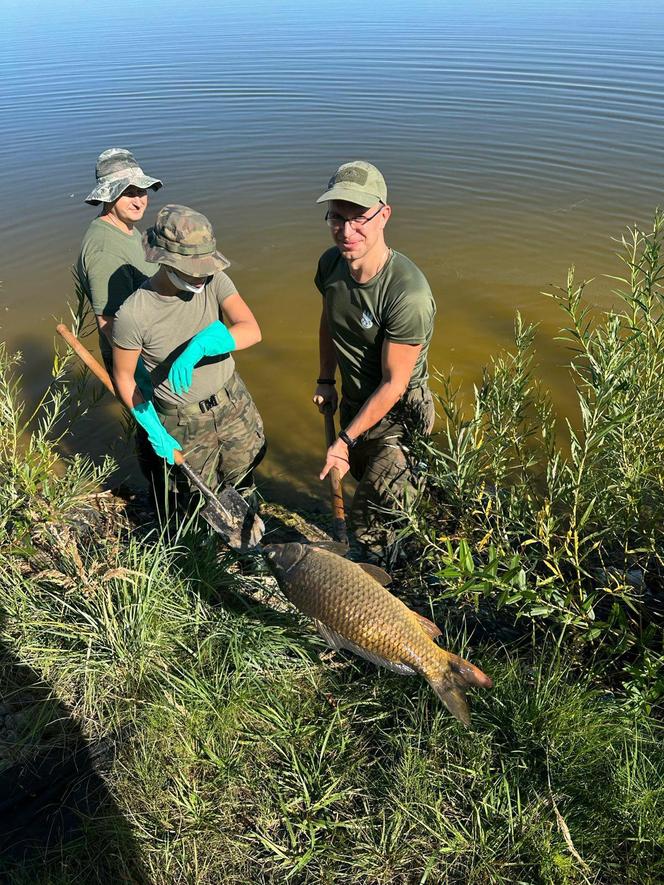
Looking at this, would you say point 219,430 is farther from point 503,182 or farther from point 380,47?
point 380,47

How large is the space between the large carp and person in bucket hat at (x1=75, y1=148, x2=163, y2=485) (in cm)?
216

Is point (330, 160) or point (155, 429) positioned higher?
point (330, 160)

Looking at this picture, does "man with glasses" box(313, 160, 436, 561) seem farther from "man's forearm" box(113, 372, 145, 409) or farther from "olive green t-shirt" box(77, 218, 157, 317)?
"olive green t-shirt" box(77, 218, 157, 317)

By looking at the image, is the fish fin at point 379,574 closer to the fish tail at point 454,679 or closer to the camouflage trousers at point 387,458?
the fish tail at point 454,679

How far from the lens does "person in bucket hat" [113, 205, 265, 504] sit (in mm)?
3416

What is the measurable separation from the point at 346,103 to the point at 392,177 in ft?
19.7

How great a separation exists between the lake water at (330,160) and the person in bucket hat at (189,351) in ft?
4.37

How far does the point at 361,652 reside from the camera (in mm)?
2564

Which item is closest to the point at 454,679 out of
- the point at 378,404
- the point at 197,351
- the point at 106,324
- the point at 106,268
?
the point at 378,404

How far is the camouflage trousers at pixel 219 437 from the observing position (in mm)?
4160

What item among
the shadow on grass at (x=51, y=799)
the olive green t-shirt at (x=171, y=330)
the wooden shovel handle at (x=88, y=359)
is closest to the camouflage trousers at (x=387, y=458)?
the olive green t-shirt at (x=171, y=330)

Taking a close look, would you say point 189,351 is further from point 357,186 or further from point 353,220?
point 357,186

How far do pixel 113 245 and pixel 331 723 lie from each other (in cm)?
336

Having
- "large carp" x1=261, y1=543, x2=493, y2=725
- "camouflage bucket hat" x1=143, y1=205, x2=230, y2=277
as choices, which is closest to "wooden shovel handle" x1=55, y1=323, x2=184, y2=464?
"camouflage bucket hat" x1=143, y1=205, x2=230, y2=277
